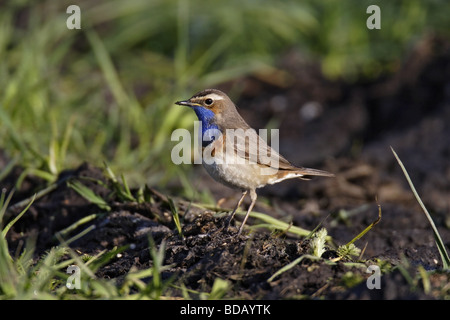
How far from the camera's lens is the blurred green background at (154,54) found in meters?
7.49

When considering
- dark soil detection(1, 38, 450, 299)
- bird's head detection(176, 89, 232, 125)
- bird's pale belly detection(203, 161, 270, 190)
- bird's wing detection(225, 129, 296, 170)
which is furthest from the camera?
bird's head detection(176, 89, 232, 125)

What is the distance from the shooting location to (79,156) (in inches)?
281

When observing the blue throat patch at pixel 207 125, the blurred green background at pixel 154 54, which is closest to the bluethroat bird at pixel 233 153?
the blue throat patch at pixel 207 125

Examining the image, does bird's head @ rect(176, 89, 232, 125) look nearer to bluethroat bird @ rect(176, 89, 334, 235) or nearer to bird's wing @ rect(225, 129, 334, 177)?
bluethroat bird @ rect(176, 89, 334, 235)

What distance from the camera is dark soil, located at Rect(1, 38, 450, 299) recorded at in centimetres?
388

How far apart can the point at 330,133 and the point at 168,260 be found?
463cm

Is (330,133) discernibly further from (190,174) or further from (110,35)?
(110,35)

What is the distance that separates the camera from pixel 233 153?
508cm

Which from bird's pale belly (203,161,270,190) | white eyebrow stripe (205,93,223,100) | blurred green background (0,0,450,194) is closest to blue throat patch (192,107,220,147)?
white eyebrow stripe (205,93,223,100)

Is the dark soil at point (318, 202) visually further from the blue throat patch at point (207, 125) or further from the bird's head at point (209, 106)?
the bird's head at point (209, 106)

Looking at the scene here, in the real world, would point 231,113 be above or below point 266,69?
below

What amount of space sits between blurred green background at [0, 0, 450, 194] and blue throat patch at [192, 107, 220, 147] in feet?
5.73

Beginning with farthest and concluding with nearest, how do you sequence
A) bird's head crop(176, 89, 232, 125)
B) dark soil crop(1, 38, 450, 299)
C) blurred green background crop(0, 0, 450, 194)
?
blurred green background crop(0, 0, 450, 194), bird's head crop(176, 89, 232, 125), dark soil crop(1, 38, 450, 299)

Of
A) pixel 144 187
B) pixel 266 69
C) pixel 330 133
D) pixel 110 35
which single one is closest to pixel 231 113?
pixel 144 187
